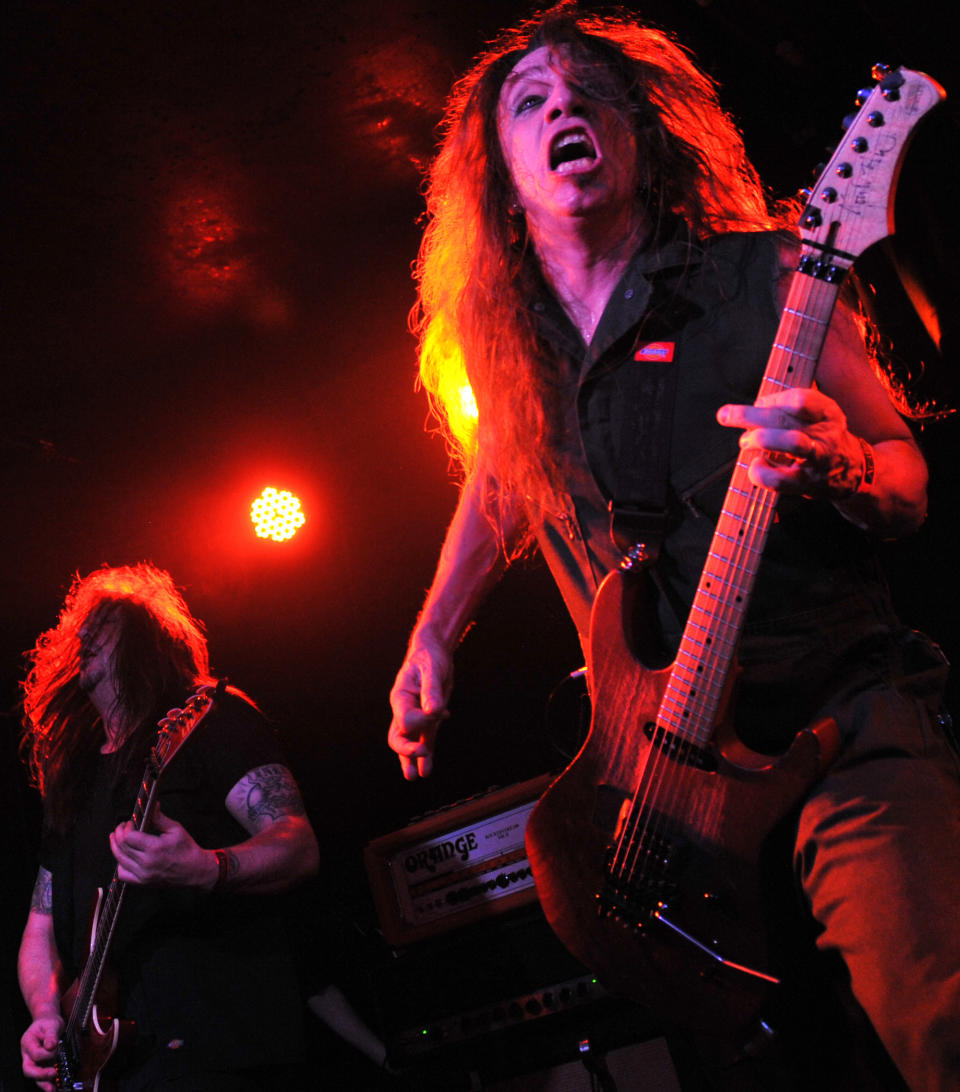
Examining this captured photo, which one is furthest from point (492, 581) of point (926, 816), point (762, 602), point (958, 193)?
point (958, 193)

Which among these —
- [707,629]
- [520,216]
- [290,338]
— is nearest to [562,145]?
[520,216]

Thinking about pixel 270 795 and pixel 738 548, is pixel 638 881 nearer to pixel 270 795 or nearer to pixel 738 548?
pixel 738 548

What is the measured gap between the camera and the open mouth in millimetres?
2254

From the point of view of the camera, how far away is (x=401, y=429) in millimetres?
5547

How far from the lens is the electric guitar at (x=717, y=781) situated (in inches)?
63.2

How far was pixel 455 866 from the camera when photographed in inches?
140

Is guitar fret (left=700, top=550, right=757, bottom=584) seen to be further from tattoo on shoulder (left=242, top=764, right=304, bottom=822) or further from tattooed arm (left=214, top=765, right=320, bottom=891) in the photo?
tattoo on shoulder (left=242, top=764, right=304, bottom=822)

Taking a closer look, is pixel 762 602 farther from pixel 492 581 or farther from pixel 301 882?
pixel 301 882

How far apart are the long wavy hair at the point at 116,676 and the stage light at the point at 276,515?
0.95 m

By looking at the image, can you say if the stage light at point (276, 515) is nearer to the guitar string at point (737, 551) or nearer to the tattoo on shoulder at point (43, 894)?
the tattoo on shoulder at point (43, 894)

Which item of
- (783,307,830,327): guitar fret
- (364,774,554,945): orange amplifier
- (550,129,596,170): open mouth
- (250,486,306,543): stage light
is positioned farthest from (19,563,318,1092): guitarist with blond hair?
(783,307,830,327): guitar fret

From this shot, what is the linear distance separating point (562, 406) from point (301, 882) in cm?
204

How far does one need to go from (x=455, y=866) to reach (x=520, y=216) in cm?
232

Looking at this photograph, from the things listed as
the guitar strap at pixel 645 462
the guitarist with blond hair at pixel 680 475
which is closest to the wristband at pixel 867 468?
the guitarist with blond hair at pixel 680 475
